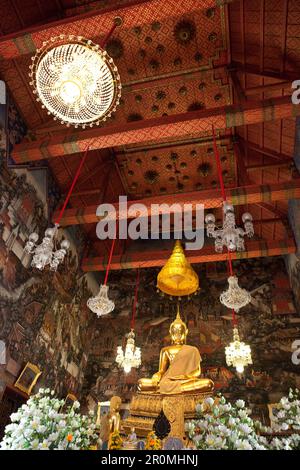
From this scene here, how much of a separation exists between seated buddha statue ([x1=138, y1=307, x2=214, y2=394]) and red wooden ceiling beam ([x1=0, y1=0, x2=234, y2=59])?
16.9 ft

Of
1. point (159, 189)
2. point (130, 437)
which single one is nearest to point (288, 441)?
point (130, 437)

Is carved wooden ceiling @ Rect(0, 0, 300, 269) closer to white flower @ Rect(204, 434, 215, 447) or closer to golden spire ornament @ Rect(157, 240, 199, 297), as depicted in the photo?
golden spire ornament @ Rect(157, 240, 199, 297)

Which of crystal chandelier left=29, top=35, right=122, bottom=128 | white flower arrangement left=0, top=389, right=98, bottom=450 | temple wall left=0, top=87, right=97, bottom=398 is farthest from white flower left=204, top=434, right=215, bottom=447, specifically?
temple wall left=0, top=87, right=97, bottom=398

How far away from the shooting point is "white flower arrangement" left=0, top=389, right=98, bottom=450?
3.38 meters

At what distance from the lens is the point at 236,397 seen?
7.83 metres

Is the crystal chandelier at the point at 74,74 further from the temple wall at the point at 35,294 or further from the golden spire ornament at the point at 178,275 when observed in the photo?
the golden spire ornament at the point at 178,275

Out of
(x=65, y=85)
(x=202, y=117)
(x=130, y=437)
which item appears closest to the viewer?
(x=65, y=85)

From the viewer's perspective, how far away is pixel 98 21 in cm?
516

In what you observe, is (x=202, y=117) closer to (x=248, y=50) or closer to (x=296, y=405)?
(x=248, y=50)

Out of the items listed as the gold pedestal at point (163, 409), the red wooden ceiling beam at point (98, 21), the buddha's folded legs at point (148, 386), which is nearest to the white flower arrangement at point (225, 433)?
the gold pedestal at point (163, 409)

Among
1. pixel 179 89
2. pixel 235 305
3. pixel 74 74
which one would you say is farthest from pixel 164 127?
pixel 235 305

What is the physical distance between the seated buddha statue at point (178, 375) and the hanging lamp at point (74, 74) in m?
3.91

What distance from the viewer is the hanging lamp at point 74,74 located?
4074mm

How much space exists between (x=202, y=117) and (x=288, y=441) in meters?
4.56
